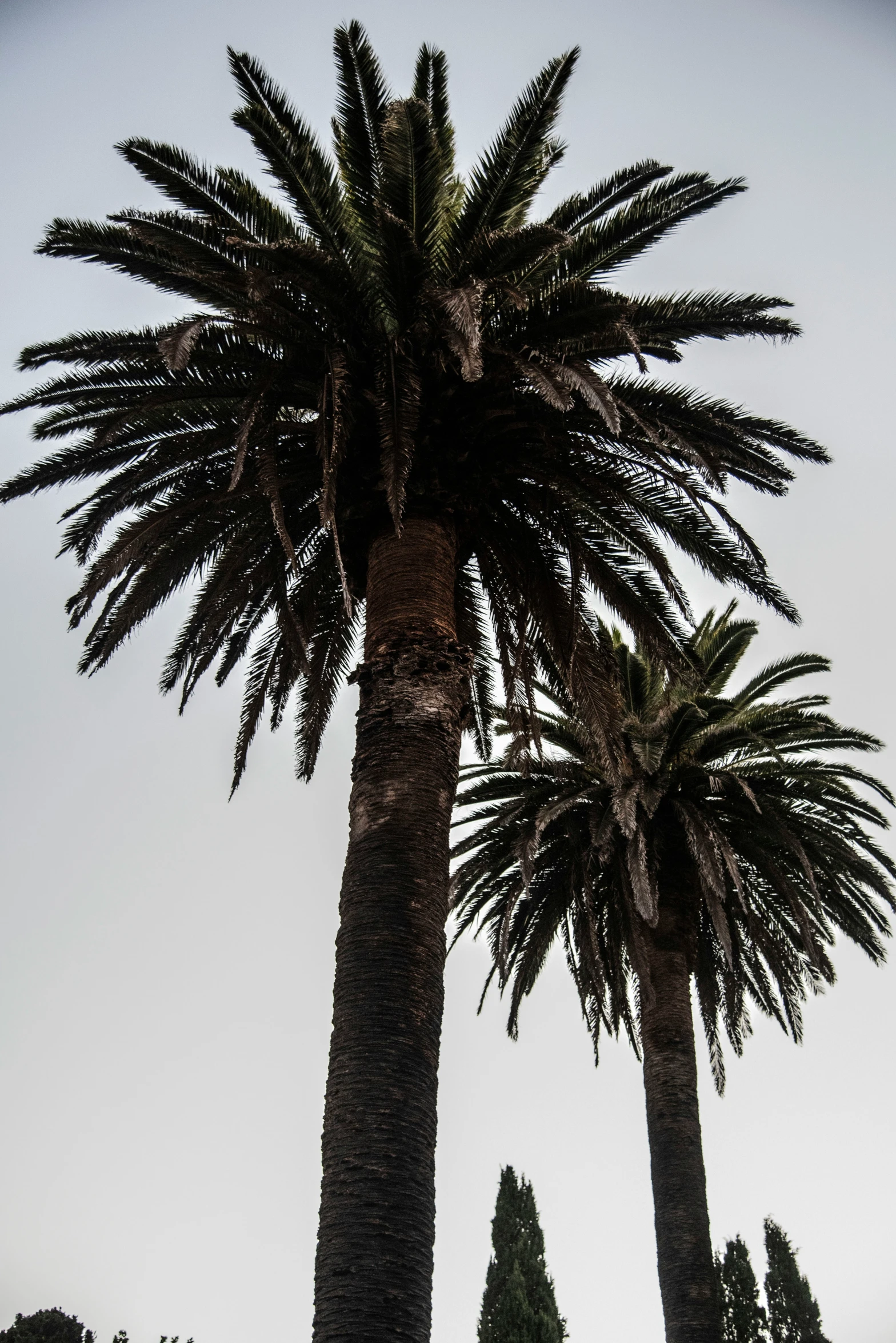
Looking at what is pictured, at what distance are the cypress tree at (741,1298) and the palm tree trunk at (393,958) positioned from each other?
16.3 meters

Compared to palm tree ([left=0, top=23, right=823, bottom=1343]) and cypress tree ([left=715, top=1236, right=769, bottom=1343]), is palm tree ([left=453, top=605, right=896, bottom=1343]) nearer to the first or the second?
palm tree ([left=0, top=23, right=823, bottom=1343])

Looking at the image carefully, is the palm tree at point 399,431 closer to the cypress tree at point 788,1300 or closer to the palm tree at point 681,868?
the palm tree at point 681,868

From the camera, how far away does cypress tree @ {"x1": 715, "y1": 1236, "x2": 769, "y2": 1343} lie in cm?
2012

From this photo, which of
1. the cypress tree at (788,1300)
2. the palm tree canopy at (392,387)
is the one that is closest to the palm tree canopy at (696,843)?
the palm tree canopy at (392,387)

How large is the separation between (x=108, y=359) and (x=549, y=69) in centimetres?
407

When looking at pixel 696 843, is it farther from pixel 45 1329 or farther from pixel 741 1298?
pixel 45 1329

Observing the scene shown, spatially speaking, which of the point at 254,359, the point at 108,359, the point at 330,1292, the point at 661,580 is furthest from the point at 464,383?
the point at 330,1292

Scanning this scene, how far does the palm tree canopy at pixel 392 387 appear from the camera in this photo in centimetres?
815

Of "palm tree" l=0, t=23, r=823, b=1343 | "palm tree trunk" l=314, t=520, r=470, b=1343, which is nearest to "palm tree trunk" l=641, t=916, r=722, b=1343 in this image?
"palm tree" l=0, t=23, r=823, b=1343

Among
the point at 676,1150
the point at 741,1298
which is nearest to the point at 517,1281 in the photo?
the point at 741,1298

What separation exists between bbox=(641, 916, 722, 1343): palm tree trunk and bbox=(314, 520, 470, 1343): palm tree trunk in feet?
23.6

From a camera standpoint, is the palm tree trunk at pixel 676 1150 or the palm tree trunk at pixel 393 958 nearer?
the palm tree trunk at pixel 393 958

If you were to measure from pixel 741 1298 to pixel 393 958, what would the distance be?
60.3 ft

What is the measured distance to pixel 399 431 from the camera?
802cm
